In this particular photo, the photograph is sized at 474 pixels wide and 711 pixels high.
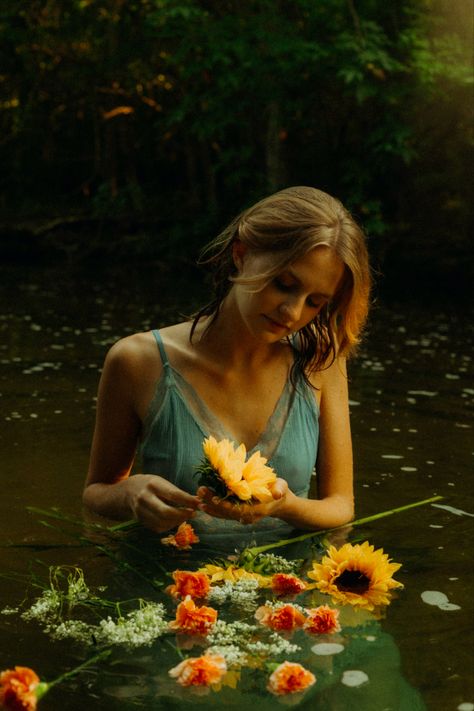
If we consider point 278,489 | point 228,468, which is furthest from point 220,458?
point 278,489

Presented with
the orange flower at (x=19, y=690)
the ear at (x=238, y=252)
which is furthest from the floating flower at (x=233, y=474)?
the orange flower at (x=19, y=690)

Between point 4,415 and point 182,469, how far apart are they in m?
4.02

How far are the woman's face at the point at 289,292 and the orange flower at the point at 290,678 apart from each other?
1308 mm

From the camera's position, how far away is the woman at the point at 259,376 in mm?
3775

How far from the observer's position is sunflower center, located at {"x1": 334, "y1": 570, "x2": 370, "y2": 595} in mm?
3768

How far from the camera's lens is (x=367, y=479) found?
6.40 metres

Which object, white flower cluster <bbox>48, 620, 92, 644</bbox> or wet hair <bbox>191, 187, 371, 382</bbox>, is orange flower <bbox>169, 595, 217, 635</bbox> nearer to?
white flower cluster <bbox>48, 620, 92, 644</bbox>

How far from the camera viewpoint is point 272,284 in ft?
12.3

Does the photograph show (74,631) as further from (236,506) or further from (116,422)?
(116,422)

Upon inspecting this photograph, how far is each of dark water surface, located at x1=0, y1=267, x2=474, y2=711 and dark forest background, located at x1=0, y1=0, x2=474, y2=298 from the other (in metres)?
5.00

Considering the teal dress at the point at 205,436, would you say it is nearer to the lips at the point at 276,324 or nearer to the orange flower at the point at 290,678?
the lips at the point at 276,324

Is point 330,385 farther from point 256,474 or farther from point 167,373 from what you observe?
point 256,474

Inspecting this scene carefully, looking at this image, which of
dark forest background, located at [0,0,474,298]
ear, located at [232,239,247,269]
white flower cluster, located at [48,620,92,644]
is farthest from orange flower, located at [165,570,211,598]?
dark forest background, located at [0,0,474,298]

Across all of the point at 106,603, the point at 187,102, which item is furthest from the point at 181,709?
the point at 187,102
